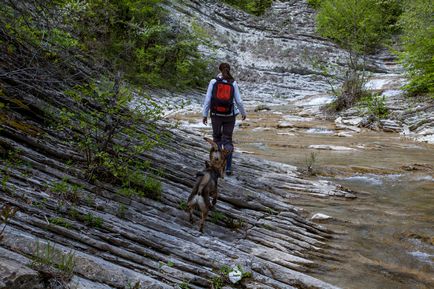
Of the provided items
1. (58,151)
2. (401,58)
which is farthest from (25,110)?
(401,58)

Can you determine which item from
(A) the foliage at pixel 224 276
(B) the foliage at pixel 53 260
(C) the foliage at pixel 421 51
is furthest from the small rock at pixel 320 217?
(C) the foliage at pixel 421 51

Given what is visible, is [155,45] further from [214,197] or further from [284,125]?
[214,197]

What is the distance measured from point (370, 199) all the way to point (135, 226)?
18.3ft

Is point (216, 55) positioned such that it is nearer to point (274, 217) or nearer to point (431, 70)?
point (431, 70)

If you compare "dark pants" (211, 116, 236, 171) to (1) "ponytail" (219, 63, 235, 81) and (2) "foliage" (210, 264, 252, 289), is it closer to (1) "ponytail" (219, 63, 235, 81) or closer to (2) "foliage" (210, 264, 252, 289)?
(1) "ponytail" (219, 63, 235, 81)

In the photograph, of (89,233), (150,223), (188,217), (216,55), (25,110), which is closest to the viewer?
(89,233)

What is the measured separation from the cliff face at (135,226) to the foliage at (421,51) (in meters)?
15.1

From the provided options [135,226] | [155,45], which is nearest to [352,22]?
[155,45]

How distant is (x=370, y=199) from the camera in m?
8.41

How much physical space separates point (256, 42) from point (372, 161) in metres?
27.4

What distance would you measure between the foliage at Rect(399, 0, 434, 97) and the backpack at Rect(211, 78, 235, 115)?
15.9 m

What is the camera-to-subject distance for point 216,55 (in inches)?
1303

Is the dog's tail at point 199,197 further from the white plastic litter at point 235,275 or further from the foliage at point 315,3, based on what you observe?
the foliage at point 315,3

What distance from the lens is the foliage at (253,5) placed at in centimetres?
4641
